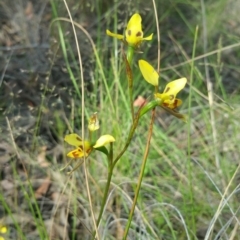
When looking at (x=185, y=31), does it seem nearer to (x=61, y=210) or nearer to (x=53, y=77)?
(x=53, y=77)

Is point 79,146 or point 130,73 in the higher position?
point 130,73

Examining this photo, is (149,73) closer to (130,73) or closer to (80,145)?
(130,73)

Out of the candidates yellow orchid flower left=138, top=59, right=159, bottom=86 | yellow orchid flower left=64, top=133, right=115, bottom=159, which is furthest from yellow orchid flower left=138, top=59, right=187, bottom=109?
yellow orchid flower left=64, top=133, right=115, bottom=159

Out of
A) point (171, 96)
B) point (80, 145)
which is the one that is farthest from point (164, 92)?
point (80, 145)

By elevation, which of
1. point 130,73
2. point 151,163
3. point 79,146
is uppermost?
point 130,73

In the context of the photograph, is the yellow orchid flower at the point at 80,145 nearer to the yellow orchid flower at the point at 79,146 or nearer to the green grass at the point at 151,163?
the yellow orchid flower at the point at 79,146

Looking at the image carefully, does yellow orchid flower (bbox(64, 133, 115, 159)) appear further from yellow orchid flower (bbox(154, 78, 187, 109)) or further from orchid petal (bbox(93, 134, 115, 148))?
yellow orchid flower (bbox(154, 78, 187, 109))

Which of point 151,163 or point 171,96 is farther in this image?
point 151,163

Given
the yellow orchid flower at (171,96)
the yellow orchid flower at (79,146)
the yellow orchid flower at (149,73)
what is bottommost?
the yellow orchid flower at (79,146)

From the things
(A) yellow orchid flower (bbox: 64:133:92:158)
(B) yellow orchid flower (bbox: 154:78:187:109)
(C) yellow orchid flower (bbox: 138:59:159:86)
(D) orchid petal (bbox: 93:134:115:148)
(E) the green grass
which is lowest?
(E) the green grass

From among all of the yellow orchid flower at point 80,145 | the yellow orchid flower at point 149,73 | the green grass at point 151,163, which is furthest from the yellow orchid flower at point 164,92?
the green grass at point 151,163

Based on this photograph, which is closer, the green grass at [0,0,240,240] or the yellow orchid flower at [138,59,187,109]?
the yellow orchid flower at [138,59,187,109]
